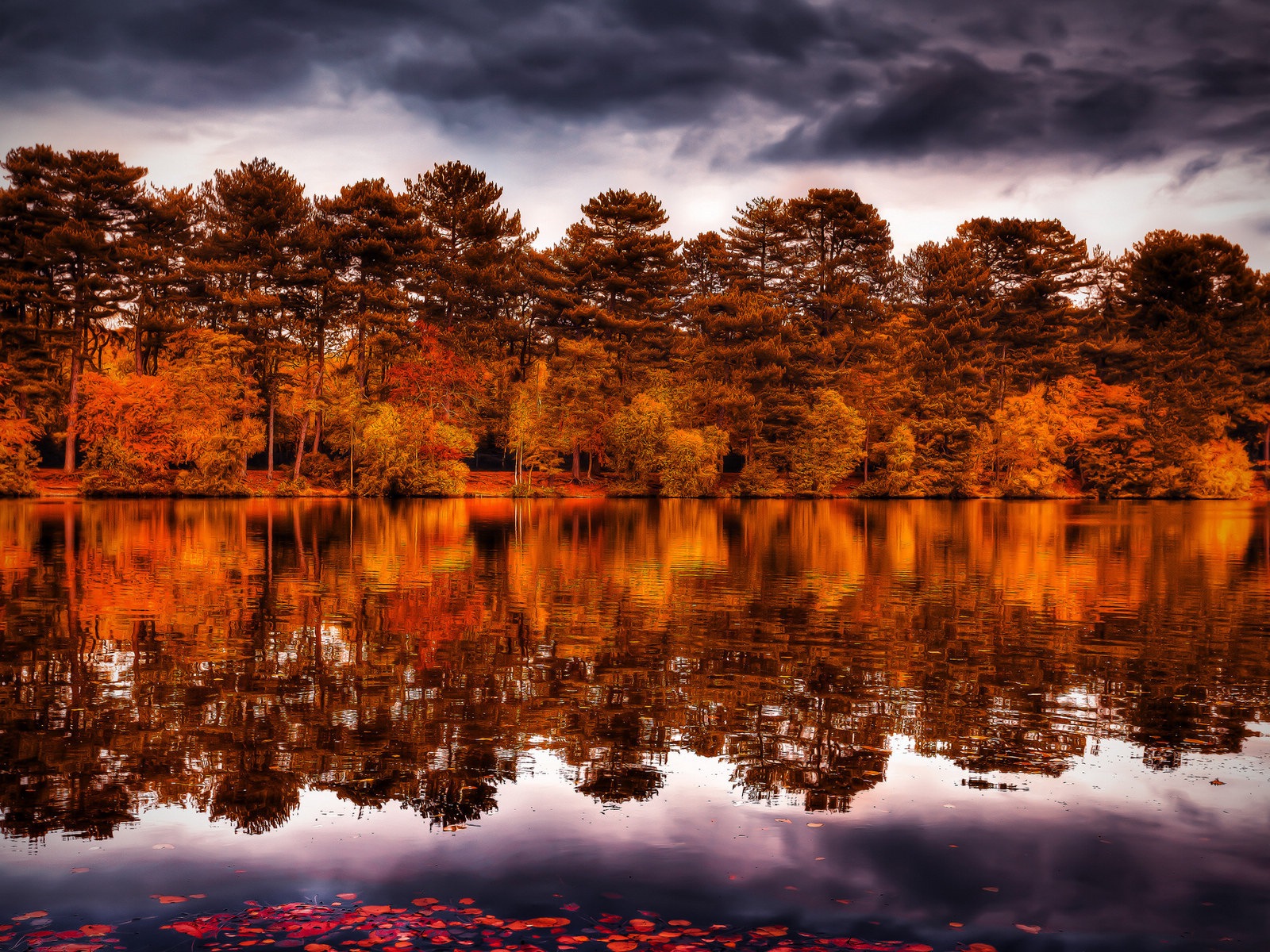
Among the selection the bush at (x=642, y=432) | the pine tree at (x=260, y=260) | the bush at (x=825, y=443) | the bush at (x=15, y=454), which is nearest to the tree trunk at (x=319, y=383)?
the pine tree at (x=260, y=260)

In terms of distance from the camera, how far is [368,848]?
690cm

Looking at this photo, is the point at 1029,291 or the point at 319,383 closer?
the point at 319,383

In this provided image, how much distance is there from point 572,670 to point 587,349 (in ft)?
196

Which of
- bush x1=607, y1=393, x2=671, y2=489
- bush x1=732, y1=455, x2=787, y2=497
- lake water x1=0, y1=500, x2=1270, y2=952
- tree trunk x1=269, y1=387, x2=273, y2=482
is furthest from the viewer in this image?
bush x1=732, y1=455, x2=787, y2=497

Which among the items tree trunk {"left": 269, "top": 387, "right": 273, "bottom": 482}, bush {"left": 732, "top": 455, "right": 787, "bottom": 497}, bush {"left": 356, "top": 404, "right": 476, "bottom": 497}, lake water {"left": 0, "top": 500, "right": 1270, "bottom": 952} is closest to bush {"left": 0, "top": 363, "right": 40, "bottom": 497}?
tree trunk {"left": 269, "top": 387, "right": 273, "bottom": 482}

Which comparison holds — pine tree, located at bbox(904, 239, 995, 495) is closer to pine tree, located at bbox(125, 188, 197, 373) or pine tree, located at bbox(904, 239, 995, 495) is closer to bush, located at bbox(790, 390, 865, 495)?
bush, located at bbox(790, 390, 865, 495)

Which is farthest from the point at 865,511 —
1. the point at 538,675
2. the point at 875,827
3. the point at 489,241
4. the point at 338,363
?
the point at 875,827

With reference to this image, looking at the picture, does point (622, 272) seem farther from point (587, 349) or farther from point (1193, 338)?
point (1193, 338)

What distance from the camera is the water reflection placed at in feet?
28.2

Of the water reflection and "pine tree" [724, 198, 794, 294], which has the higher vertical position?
"pine tree" [724, 198, 794, 294]

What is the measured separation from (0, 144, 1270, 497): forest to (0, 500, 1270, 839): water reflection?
38988mm

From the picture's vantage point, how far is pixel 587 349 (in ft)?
234

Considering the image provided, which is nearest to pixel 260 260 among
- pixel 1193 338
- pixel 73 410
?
pixel 73 410

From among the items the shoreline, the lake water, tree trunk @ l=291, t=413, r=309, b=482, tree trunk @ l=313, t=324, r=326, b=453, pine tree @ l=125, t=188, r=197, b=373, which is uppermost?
pine tree @ l=125, t=188, r=197, b=373
